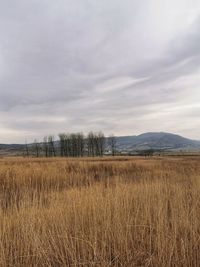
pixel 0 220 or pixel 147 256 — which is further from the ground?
pixel 0 220

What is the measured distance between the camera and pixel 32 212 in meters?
4.61

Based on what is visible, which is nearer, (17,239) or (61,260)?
(61,260)

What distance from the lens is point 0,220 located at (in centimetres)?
437

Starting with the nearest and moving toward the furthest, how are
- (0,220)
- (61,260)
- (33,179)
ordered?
(61,260), (0,220), (33,179)

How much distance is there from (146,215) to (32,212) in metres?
1.59

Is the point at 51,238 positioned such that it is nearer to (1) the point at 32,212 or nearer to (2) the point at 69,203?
(1) the point at 32,212

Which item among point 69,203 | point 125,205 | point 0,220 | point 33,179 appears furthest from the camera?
point 33,179

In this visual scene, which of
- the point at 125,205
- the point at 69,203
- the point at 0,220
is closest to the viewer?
the point at 0,220

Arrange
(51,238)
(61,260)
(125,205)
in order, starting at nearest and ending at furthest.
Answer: (61,260), (51,238), (125,205)

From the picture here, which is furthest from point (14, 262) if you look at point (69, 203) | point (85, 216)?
point (69, 203)

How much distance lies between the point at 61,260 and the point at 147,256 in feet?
3.09

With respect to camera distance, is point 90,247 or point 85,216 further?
point 85,216

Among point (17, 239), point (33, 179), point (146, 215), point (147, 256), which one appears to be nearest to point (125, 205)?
A: point (146, 215)

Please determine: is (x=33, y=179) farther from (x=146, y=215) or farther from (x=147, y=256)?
(x=147, y=256)
